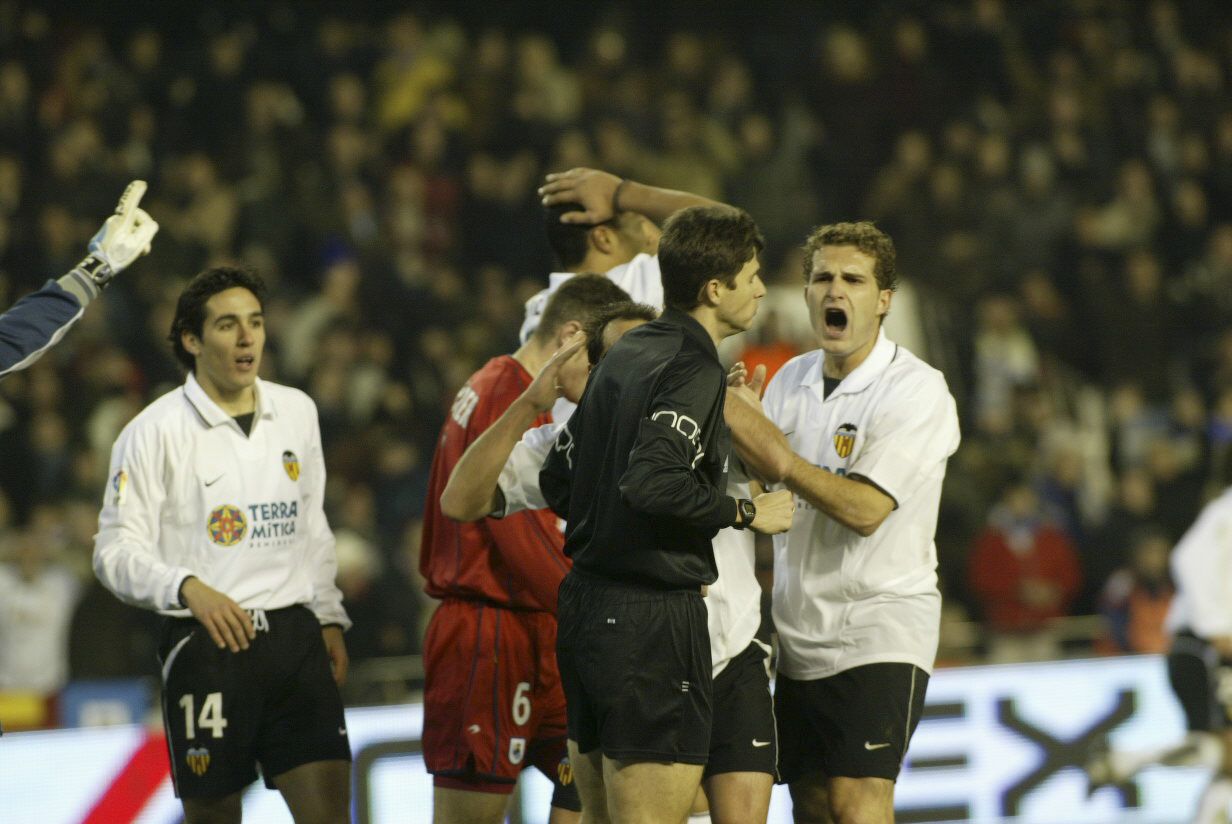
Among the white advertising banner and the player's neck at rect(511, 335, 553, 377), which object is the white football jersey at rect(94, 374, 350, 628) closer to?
the player's neck at rect(511, 335, 553, 377)

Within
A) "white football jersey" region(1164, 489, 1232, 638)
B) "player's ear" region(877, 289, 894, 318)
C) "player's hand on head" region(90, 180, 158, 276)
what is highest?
"player's hand on head" region(90, 180, 158, 276)

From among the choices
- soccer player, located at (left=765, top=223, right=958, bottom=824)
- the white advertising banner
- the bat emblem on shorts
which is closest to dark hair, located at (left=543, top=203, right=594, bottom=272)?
soccer player, located at (left=765, top=223, right=958, bottom=824)

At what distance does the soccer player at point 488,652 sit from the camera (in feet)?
18.7

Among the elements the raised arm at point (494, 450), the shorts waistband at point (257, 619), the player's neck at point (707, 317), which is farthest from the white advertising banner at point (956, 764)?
the player's neck at point (707, 317)

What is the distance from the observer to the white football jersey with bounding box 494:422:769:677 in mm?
5180

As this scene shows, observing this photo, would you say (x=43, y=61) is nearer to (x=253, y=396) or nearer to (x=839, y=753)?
(x=253, y=396)

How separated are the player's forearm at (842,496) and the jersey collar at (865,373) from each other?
14.8 inches

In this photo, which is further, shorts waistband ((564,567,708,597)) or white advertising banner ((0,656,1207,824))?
white advertising banner ((0,656,1207,824))

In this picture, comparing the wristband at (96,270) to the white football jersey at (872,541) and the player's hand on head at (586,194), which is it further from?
the white football jersey at (872,541)

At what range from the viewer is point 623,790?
14.7ft

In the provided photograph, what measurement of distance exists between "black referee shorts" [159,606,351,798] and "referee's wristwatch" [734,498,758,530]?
1.90 meters

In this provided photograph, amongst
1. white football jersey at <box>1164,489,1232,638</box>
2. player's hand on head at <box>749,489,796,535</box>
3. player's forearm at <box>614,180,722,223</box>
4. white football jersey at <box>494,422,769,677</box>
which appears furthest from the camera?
white football jersey at <box>1164,489,1232,638</box>

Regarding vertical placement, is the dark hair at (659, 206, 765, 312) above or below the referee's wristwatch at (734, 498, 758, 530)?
above

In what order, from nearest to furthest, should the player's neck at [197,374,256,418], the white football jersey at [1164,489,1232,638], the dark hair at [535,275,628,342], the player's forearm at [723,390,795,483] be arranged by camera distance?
the player's forearm at [723,390,795,483] → the dark hair at [535,275,628,342] → the player's neck at [197,374,256,418] → the white football jersey at [1164,489,1232,638]
